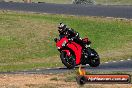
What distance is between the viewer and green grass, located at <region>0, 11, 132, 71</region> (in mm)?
26938

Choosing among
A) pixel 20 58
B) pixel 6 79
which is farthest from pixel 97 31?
pixel 6 79

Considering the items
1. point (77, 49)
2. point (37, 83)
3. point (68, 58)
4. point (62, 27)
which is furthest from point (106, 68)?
point (62, 27)

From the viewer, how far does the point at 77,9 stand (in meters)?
42.9

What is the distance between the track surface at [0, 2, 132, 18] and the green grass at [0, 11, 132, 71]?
1910mm

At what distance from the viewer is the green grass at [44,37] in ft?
88.4

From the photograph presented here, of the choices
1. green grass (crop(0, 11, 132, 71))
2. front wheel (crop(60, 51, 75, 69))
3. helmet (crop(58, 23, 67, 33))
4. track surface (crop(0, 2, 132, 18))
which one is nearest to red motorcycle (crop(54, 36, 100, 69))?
front wheel (crop(60, 51, 75, 69))

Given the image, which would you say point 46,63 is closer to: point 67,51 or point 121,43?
point 121,43

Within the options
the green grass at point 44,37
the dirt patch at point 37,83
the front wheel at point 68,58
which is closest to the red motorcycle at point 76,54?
the front wheel at point 68,58

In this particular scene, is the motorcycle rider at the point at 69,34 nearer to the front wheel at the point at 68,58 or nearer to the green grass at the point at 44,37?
the front wheel at the point at 68,58

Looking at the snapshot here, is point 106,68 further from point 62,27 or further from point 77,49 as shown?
point 62,27

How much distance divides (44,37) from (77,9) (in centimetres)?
1115

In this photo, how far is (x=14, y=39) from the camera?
31703mm

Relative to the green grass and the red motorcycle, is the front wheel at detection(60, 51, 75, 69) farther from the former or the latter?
the green grass

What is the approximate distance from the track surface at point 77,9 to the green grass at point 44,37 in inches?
75.2
